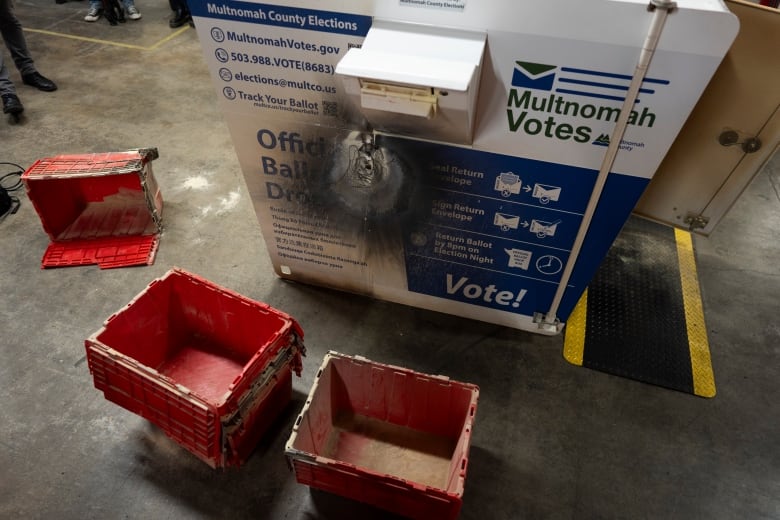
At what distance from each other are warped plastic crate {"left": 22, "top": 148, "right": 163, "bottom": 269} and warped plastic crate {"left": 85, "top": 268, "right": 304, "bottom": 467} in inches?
35.1

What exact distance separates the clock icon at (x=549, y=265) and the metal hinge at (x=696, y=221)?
65 cm

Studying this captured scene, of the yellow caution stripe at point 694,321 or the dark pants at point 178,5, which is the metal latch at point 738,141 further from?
the dark pants at point 178,5

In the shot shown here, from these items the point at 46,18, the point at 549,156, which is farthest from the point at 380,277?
the point at 46,18

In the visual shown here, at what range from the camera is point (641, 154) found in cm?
204

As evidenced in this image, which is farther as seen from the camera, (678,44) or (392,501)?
(392,501)

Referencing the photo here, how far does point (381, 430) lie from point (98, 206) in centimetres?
276

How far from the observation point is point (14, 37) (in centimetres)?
474

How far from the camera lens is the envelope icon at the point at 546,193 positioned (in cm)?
228

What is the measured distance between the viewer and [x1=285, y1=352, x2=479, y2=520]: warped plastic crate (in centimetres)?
203

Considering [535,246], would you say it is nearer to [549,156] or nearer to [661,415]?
[549,156]

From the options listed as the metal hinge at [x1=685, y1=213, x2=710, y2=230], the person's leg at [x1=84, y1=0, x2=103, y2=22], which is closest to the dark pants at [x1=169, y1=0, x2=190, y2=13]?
the person's leg at [x1=84, y1=0, x2=103, y2=22]

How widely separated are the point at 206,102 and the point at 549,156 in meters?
3.98

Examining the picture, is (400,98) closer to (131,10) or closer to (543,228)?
(543,228)

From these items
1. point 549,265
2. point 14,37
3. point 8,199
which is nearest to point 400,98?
point 549,265
